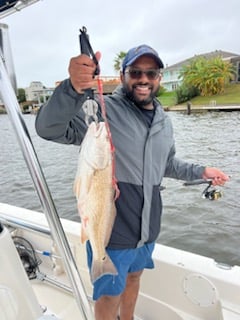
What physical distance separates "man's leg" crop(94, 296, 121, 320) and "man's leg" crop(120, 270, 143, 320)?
0.19 metres

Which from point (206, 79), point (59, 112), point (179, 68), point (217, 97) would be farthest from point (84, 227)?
point (179, 68)

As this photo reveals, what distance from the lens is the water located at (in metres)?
4.68

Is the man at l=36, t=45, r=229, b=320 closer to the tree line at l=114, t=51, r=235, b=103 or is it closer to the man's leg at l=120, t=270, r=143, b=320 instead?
the man's leg at l=120, t=270, r=143, b=320

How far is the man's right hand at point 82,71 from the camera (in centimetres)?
94

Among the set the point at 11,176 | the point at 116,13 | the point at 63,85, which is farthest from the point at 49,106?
the point at 11,176

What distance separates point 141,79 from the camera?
147 cm

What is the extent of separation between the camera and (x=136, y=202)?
1.46 meters

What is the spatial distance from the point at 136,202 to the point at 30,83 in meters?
0.72

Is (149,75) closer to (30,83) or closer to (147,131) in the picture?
(147,131)

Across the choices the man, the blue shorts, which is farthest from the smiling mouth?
the blue shorts

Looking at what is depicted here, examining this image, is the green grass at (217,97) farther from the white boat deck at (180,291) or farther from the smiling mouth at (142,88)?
the smiling mouth at (142,88)

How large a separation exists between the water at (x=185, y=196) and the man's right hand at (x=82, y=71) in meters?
0.27

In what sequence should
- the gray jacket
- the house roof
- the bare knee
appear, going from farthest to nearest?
1. the house roof
2. the bare knee
3. the gray jacket

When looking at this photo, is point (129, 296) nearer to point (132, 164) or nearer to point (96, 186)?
point (132, 164)
